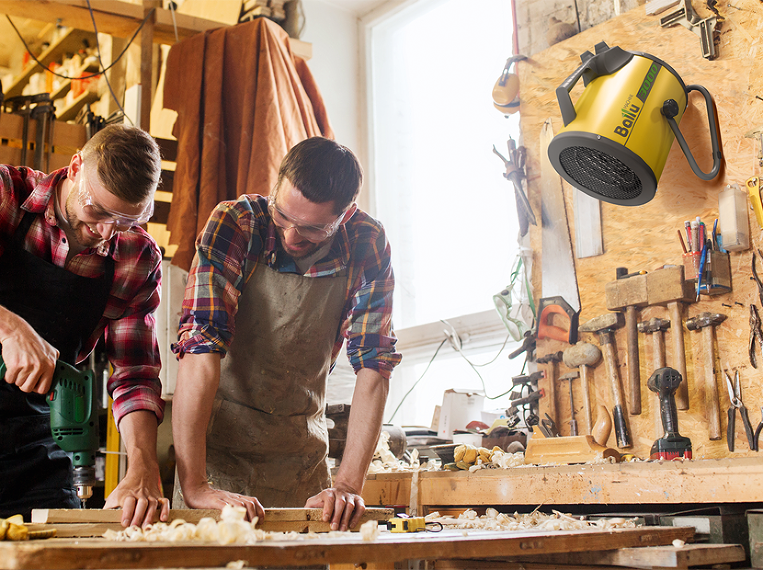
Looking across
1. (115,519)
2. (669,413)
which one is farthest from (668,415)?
(115,519)

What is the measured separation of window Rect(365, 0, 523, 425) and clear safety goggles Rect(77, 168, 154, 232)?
1996 mm

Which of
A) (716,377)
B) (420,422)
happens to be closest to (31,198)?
(716,377)

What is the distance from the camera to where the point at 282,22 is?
3.82 metres

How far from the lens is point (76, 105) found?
525 cm

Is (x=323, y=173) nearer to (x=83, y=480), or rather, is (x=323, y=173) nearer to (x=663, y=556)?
(x=83, y=480)

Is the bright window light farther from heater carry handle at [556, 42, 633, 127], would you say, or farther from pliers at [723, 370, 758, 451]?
pliers at [723, 370, 758, 451]

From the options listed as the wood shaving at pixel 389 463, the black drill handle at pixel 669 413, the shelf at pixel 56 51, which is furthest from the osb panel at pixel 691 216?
the shelf at pixel 56 51

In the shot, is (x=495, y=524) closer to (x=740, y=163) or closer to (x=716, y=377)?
(x=716, y=377)

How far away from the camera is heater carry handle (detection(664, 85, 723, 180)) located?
216 centimetres

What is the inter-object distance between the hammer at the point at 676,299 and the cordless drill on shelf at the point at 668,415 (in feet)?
0.47

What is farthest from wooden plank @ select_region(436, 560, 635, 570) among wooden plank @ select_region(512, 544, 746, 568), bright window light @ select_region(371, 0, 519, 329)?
bright window light @ select_region(371, 0, 519, 329)

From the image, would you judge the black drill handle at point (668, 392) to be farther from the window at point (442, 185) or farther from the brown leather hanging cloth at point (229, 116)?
the brown leather hanging cloth at point (229, 116)

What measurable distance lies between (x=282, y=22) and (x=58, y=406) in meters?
2.75

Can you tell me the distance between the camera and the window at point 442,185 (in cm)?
352
